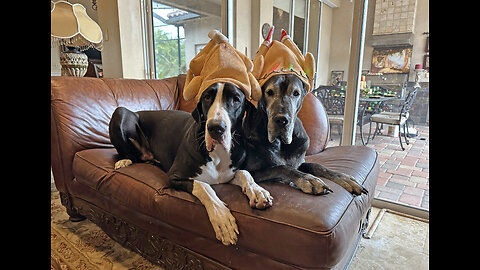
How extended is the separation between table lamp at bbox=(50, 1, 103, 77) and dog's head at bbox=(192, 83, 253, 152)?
1.70 metres

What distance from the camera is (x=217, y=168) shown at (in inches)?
49.0

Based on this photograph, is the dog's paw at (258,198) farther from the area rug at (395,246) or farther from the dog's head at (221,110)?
the area rug at (395,246)

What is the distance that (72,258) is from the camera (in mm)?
1484

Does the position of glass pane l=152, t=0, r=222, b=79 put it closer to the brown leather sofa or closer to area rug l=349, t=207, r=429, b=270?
the brown leather sofa

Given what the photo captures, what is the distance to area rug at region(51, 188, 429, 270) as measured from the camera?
1.45m

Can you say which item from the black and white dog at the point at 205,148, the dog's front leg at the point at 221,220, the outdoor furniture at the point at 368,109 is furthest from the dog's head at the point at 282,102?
the outdoor furniture at the point at 368,109

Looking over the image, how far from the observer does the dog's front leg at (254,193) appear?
989 mm

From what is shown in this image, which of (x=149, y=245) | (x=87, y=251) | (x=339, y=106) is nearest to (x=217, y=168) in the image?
(x=149, y=245)

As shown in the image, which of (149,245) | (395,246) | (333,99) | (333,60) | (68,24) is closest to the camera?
(149,245)

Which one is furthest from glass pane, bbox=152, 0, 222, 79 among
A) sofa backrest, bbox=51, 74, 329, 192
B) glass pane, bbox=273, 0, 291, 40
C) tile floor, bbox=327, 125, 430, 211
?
tile floor, bbox=327, 125, 430, 211

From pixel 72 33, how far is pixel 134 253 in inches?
70.2

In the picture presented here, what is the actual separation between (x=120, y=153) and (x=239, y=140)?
81cm

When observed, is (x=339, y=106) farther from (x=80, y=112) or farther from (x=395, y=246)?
(x=80, y=112)
